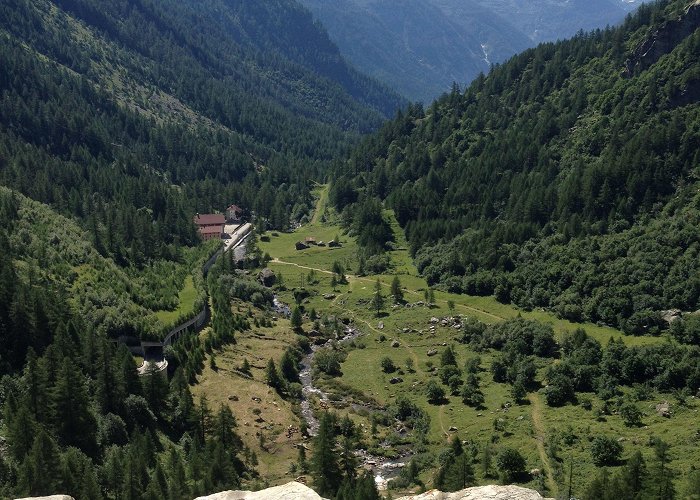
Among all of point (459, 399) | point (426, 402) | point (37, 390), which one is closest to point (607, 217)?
point (459, 399)

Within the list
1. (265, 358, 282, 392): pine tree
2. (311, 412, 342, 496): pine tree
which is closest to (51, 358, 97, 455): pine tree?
(311, 412, 342, 496): pine tree

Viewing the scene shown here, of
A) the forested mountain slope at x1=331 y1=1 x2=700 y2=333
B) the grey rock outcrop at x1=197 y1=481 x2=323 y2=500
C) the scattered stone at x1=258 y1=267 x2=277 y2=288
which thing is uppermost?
the forested mountain slope at x1=331 y1=1 x2=700 y2=333

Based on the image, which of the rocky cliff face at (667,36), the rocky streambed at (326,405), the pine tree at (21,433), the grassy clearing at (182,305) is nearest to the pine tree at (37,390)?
the pine tree at (21,433)

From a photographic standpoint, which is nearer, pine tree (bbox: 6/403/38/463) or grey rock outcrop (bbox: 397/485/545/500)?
grey rock outcrop (bbox: 397/485/545/500)

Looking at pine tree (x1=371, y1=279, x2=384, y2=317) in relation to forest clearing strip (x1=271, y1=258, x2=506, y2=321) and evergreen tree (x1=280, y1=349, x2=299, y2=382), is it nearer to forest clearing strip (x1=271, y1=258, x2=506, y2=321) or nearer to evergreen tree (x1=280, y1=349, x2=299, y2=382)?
forest clearing strip (x1=271, y1=258, x2=506, y2=321)

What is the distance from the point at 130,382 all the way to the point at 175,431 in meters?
8.78

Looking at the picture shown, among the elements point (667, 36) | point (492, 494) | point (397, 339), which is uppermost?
point (667, 36)

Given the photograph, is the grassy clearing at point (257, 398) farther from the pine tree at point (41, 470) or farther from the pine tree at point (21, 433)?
the pine tree at point (21, 433)

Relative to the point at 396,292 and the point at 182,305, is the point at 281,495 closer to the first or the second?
the point at 182,305

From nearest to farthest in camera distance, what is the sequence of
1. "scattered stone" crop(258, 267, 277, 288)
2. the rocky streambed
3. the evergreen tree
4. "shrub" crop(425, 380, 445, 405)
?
1. the rocky streambed
2. "shrub" crop(425, 380, 445, 405)
3. the evergreen tree
4. "scattered stone" crop(258, 267, 277, 288)

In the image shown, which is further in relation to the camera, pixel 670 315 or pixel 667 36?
pixel 667 36

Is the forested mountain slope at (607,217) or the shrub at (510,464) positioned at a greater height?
the forested mountain slope at (607,217)

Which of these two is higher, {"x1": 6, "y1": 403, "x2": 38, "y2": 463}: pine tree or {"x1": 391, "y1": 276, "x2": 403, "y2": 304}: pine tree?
{"x1": 391, "y1": 276, "x2": 403, "y2": 304}: pine tree

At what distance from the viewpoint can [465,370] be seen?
114 meters
